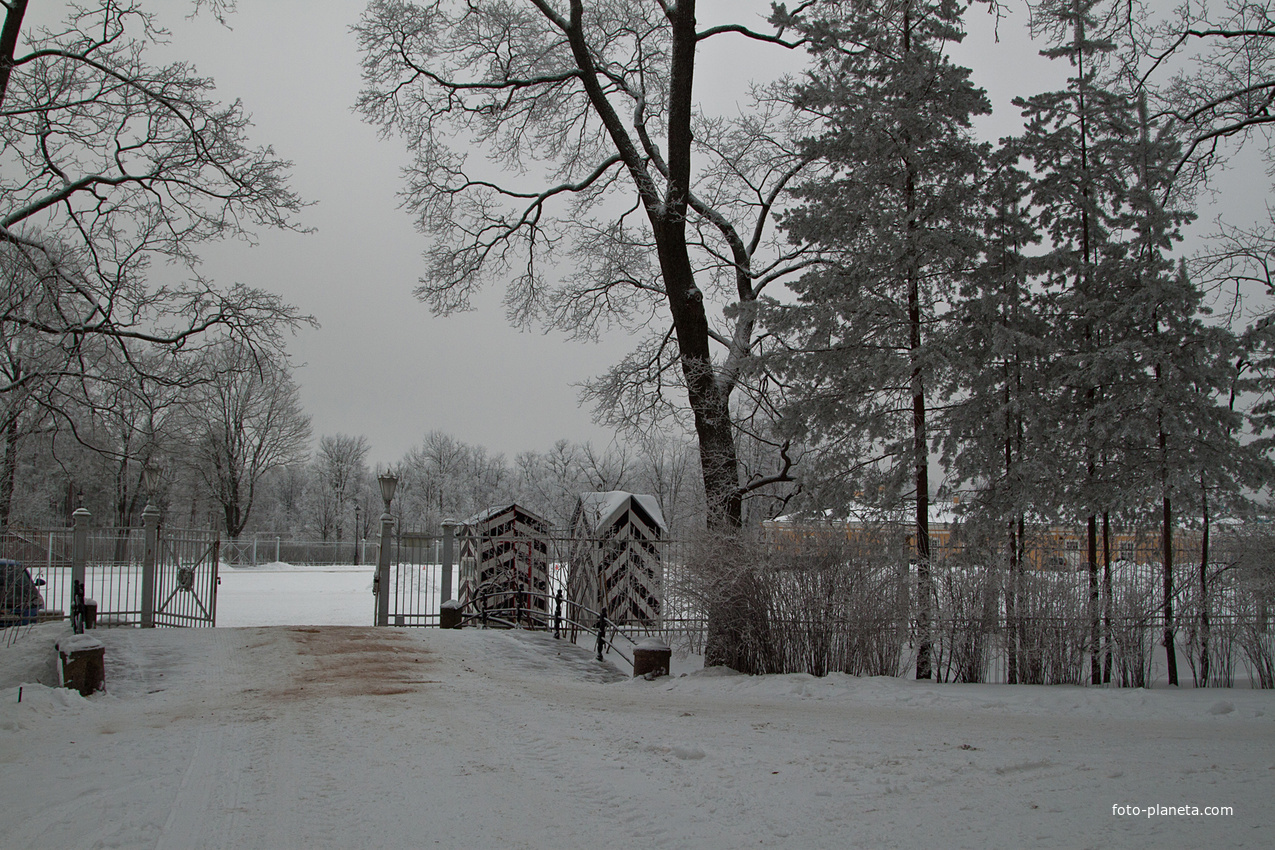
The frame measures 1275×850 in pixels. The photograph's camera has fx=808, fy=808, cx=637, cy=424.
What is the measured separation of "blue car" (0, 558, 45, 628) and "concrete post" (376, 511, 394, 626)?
17.2 feet

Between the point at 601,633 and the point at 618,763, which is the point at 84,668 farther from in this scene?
the point at 618,763

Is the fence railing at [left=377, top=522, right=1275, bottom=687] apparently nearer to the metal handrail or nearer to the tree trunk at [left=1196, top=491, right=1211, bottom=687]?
the tree trunk at [left=1196, top=491, right=1211, bottom=687]

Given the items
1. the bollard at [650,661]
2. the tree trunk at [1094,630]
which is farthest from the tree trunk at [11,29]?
the tree trunk at [1094,630]

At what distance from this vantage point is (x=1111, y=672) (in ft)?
30.9

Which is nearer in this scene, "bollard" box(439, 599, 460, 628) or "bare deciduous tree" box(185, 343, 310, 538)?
"bollard" box(439, 599, 460, 628)

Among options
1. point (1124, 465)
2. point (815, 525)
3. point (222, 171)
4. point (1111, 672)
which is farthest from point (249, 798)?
point (222, 171)

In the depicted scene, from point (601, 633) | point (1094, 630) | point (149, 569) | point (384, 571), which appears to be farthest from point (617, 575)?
point (149, 569)

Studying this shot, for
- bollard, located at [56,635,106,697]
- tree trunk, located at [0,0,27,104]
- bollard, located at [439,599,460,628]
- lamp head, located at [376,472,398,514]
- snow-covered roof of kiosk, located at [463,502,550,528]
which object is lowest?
bollard, located at [439,599,460,628]

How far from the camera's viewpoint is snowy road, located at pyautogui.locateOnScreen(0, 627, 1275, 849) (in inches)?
165

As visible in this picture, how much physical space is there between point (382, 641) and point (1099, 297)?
10909mm

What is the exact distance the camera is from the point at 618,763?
547 cm

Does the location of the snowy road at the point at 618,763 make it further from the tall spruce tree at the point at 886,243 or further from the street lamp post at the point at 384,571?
the street lamp post at the point at 384,571

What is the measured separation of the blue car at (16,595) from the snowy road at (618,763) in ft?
13.8

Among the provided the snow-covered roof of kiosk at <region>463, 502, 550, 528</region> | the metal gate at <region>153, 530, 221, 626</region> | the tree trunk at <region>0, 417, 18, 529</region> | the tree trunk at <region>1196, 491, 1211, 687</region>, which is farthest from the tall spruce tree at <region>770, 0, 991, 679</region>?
the tree trunk at <region>0, 417, 18, 529</region>
